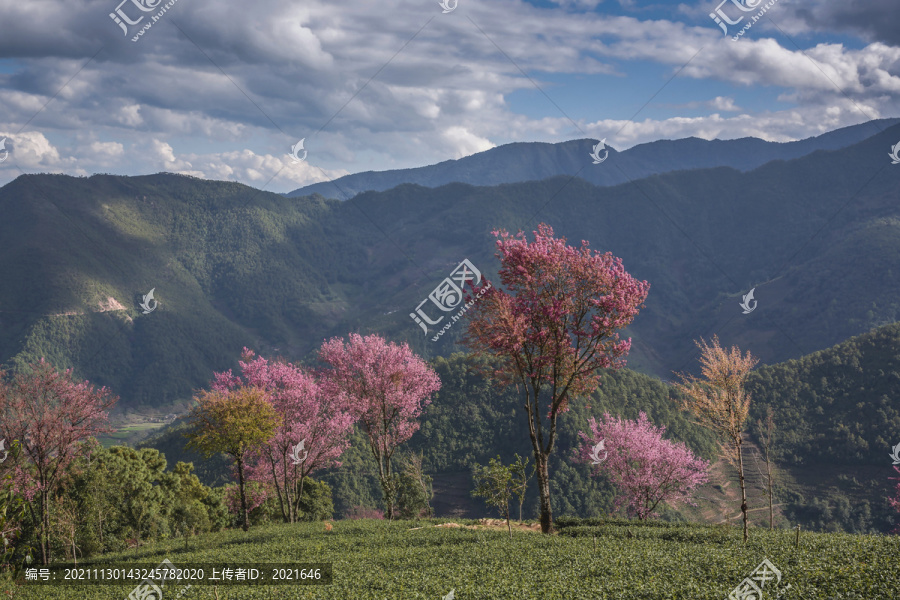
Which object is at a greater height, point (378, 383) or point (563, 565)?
point (378, 383)

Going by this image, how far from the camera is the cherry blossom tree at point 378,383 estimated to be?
44.6m

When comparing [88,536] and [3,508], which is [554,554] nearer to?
[3,508]

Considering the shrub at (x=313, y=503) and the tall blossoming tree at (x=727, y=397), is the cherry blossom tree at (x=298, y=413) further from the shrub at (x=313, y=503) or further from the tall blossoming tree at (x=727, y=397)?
the tall blossoming tree at (x=727, y=397)

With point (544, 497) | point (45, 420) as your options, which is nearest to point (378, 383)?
point (544, 497)

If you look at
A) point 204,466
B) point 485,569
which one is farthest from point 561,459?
point 485,569

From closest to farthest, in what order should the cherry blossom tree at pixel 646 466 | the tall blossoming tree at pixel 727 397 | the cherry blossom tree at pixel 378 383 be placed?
the tall blossoming tree at pixel 727 397
the cherry blossom tree at pixel 378 383
the cherry blossom tree at pixel 646 466

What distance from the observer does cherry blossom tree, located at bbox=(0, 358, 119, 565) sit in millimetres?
33156

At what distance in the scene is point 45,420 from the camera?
3372 cm

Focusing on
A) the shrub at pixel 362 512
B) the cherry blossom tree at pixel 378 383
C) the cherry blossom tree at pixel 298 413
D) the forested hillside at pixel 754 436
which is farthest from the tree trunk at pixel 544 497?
the forested hillside at pixel 754 436

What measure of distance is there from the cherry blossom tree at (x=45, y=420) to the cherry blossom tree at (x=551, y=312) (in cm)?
2612

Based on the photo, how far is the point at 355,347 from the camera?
45.6 m

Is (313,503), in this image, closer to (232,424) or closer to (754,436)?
(232,424)

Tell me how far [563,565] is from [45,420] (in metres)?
32.0

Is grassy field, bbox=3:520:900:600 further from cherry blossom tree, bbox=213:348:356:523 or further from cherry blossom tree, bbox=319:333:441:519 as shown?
cherry blossom tree, bbox=213:348:356:523
